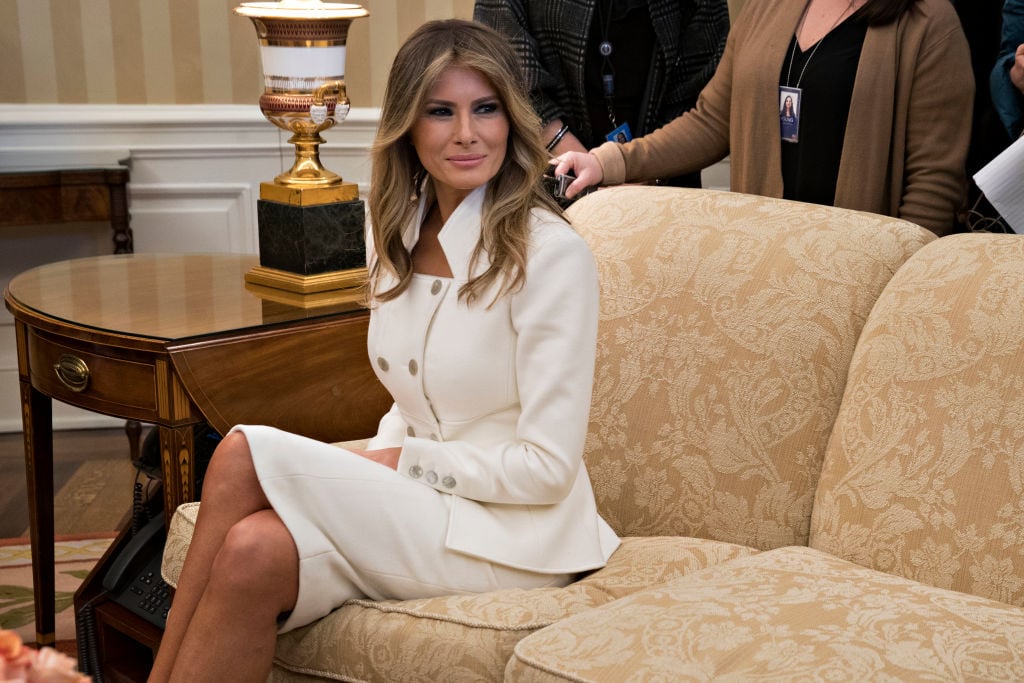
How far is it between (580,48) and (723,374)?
1.03m

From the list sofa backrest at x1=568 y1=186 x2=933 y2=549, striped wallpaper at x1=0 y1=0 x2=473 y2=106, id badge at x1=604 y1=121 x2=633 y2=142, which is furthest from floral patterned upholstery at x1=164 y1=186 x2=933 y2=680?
striped wallpaper at x1=0 y1=0 x2=473 y2=106

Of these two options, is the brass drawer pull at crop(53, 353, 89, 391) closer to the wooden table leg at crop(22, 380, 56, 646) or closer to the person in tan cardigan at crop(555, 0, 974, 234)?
the wooden table leg at crop(22, 380, 56, 646)

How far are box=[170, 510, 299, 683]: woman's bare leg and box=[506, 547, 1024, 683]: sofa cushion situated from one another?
321mm

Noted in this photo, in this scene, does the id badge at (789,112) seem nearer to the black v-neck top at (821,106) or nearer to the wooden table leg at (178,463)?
the black v-neck top at (821,106)

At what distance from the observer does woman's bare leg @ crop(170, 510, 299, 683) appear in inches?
59.0

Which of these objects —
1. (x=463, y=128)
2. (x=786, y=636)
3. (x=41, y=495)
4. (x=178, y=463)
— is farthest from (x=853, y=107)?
(x=41, y=495)

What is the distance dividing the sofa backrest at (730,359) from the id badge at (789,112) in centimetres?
33

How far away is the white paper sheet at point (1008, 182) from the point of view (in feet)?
6.40

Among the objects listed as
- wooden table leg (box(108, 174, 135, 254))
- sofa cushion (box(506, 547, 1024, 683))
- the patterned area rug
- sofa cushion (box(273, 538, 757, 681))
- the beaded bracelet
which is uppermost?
the beaded bracelet

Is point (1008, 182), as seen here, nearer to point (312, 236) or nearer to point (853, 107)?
point (853, 107)

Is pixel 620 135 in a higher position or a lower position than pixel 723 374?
higher

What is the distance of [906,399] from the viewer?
1719 millimetres

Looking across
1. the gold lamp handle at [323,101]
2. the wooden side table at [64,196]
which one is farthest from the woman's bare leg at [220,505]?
the wooden side table at [64,196]

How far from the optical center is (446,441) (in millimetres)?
1763
